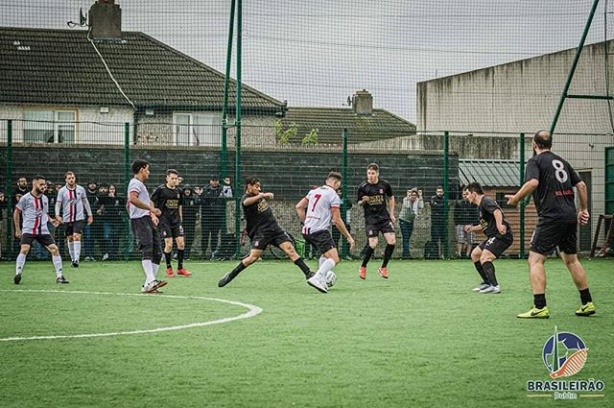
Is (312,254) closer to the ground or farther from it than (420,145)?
closer to the ground

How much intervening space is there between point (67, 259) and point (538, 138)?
55.8 ft

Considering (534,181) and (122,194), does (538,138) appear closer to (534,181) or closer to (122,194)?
(534,181)

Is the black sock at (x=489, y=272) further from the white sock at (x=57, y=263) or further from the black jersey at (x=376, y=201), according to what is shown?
the white sock at (x=57, y=263)

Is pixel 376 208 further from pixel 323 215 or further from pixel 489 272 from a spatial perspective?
pixel 489 272

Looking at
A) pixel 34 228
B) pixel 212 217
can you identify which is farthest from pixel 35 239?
pixel 212 217

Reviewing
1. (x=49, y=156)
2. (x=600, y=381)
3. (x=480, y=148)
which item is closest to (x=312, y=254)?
(x=49, y=156)

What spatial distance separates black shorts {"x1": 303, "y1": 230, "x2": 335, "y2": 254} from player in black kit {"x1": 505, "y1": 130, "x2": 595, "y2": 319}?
528cm

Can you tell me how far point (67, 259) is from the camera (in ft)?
87.8

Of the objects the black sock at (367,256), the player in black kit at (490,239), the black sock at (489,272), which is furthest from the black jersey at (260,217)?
the black sock at (367,256)

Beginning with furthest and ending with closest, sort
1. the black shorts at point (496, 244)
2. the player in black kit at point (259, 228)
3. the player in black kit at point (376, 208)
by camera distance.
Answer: the player in black kit at point (376, 208) → the player in black kit at point (259, 228) → the black shorts at point (496, 244)

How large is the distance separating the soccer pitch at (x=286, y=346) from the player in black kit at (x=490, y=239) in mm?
503

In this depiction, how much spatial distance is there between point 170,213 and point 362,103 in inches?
422

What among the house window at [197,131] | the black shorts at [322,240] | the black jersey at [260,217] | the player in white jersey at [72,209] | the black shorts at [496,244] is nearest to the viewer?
the black shorts at [496,244]

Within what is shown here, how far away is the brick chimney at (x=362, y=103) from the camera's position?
96.6 feet
